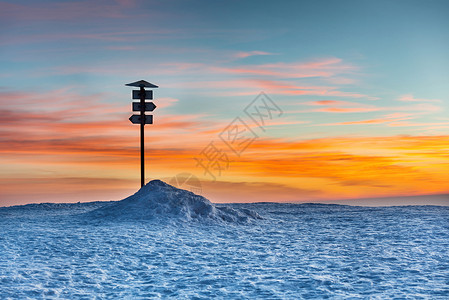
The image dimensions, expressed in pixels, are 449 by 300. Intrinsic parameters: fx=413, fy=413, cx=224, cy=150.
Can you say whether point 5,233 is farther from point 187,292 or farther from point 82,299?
point 187,292

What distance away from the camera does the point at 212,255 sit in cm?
870

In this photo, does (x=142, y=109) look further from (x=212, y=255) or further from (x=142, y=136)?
(x=212, y=255)

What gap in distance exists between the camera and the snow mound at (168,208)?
512 inches

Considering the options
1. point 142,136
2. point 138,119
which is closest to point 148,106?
point 138,119

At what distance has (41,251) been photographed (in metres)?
8.73

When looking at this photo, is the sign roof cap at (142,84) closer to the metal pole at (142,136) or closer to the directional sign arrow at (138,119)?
the metal pole at (142,136)

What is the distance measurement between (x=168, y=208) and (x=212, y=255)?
4891mm

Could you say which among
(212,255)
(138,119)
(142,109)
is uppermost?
(142,109)

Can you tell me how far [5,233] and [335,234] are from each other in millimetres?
8737

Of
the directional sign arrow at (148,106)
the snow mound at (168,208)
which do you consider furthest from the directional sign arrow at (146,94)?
the snow mound at (168,208)

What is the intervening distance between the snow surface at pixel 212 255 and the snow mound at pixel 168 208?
5 centimetres

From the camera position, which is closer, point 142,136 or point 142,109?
point 142,109

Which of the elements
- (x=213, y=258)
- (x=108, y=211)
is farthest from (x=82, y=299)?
(x=108, y=211)

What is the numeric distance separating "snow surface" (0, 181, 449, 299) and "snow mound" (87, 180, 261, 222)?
5 centimetres
